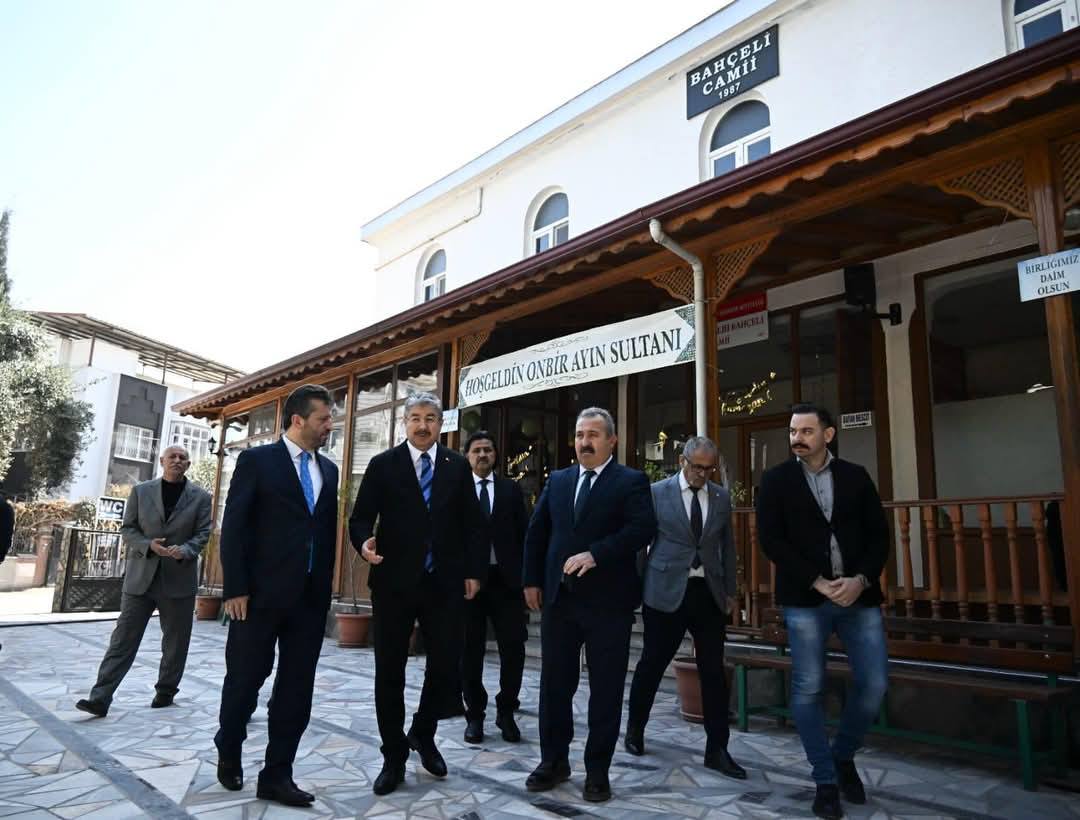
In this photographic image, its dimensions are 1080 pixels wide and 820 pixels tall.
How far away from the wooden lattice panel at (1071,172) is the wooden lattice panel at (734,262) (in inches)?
73.5

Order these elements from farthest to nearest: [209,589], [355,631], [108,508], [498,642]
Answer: [108,508] < [209,589] < [355,631] < [498,642]

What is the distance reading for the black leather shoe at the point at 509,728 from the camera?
4.48m

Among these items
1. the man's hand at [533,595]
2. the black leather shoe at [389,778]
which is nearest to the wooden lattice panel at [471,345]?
the man's hand at [533,595]

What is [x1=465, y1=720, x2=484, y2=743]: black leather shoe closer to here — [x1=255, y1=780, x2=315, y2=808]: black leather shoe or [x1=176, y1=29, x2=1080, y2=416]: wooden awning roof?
[x1=255, y1=780, x2=315, y2=808]: black leather shoe

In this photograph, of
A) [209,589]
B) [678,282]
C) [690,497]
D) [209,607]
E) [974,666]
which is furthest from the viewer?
[209,589]

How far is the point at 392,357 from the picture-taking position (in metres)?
10.1

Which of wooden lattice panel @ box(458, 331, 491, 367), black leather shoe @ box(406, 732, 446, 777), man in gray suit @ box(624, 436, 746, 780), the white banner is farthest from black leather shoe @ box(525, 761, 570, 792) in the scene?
wooden lattice panel @ box(458, 331, 491, 367)

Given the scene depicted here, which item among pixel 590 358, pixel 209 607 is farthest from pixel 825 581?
pixel 209 607

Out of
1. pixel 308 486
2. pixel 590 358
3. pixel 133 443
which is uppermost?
pixel 133 443

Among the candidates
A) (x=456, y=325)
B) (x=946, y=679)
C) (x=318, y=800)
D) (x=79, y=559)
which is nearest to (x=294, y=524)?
(x=318, y=800)

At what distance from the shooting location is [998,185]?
4691 millimetres

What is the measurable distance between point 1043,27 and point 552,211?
23.8 feet

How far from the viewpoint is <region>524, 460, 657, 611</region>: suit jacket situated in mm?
3494

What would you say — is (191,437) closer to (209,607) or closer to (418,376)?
(209,607)
